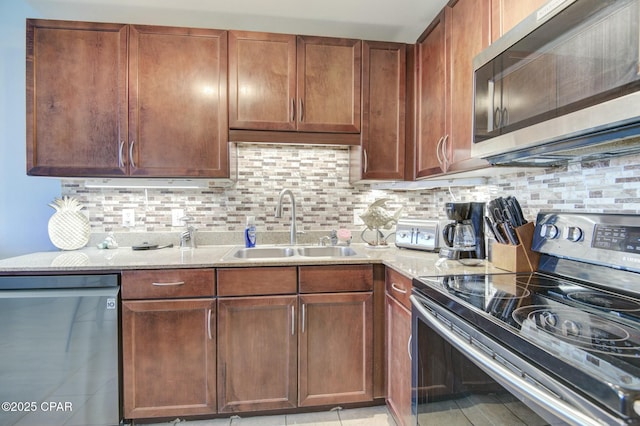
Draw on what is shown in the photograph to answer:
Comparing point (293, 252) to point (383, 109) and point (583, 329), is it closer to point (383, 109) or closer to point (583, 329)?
point (383, 109)

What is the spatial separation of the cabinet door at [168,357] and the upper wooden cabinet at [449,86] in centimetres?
147

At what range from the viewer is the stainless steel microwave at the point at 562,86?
70 centimetres

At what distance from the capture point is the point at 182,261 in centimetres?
164

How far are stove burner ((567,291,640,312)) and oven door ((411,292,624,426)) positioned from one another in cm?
41

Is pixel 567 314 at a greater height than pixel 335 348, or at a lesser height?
greater

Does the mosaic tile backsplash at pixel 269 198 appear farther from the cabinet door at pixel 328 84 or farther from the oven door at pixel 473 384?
the oven door at pixel 473 384

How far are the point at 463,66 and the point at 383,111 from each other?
0.58m

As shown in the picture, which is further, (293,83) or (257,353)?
(293,83)

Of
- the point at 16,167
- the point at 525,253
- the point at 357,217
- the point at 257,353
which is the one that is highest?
the point at 16,167

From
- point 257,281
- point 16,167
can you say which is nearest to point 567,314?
point 257,281

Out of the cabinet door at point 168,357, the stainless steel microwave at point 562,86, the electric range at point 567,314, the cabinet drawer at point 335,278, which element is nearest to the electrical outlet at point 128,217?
the cabinet door at point 168,357

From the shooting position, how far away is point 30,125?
1.73 m

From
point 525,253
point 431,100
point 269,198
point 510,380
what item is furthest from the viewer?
point 269,198

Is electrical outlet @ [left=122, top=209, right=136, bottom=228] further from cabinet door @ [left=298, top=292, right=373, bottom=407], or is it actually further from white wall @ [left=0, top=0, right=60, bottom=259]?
cabinet door @ [left=298, top=292, right=373, bottom=407]
